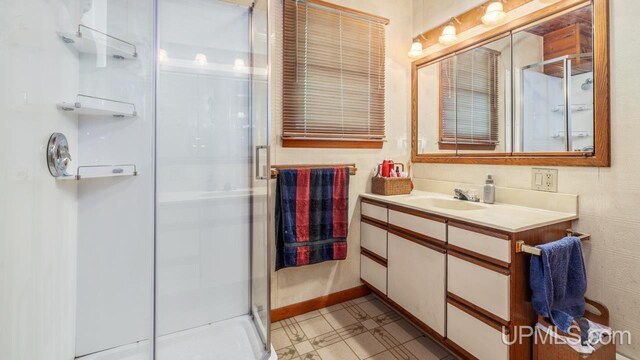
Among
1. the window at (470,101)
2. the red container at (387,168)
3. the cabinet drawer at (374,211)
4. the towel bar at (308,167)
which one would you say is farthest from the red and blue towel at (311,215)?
the window at (470,101)

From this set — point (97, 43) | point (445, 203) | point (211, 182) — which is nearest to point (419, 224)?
point (445, 203)

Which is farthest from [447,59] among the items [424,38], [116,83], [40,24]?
[40,24]

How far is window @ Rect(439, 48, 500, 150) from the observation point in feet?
6.19

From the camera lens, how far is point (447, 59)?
2.16m

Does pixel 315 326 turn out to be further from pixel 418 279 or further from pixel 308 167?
pixel 308 167

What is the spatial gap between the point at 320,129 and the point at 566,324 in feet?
5.51

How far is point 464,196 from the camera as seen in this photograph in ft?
6.34

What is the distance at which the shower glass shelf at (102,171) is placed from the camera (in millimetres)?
1316

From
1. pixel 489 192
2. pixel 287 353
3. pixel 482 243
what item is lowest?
pixel 287 353

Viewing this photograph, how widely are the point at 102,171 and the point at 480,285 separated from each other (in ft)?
6.25

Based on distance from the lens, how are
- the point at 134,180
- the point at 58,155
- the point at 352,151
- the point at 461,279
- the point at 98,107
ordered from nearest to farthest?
the point at 58,155 < the point at 98,107 < the point at 461,279 < the point at 134,180 < the point at 352,151

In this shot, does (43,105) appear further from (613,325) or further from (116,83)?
(613,325)

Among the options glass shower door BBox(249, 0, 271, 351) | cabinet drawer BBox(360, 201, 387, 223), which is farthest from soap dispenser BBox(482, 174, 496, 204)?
glass shower door BBox(249, 0, 271, 351)

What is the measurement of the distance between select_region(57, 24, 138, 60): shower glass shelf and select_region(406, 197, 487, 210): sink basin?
6.00 ft
